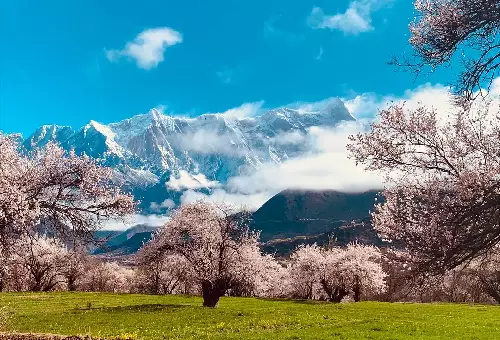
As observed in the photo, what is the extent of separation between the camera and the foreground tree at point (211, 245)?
154 ft

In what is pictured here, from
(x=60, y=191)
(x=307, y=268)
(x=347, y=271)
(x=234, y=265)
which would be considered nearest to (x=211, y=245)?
(x=234, y=265)

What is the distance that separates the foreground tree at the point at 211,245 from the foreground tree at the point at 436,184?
33365 millimetres

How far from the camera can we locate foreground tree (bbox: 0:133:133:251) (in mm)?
18984

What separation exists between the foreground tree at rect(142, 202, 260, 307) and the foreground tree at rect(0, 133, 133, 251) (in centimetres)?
2599

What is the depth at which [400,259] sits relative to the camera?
38.4 feet

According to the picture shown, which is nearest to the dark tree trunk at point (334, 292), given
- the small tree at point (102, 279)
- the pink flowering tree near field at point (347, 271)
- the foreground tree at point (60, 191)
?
the pink flowering tree near field at point (347, 271)

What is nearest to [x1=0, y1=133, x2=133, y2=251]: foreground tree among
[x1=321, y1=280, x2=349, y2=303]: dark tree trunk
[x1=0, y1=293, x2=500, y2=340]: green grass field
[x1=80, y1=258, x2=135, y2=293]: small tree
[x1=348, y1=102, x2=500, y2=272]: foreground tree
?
[x1=0, y1=293, x2=500, y2=340]: green grass field

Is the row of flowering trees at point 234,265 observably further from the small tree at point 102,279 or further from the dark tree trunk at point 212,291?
the small tree at point 102,279

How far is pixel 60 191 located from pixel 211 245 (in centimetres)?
2946

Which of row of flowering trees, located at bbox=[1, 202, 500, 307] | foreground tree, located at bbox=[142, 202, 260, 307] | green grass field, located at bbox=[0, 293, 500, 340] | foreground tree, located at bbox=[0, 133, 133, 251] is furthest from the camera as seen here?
foreground tree, located at bbox=[142, 202, 260, 307]

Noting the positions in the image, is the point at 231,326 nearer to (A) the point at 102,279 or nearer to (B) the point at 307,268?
(B) the point at 307,268

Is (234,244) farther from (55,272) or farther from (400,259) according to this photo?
(55,272)

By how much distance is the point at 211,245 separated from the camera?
4831cm

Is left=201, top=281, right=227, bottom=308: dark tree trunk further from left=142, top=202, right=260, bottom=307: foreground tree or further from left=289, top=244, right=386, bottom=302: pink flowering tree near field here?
left=289, top=244, right=386, bottom=302: pink flowering tree near field
